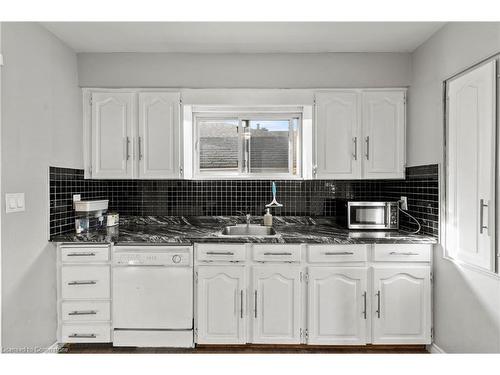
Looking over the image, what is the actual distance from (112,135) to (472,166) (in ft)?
8.67

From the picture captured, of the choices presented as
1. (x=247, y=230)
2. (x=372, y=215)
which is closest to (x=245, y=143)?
(x=247, y=230)

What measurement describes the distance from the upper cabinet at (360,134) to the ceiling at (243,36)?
388mm

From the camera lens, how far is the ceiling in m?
2.26

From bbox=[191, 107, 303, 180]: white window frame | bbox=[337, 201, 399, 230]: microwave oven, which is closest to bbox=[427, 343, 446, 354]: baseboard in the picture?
bbox=[337, 201, 399, 230]: microwave oven

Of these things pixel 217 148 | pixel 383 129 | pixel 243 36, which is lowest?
pixel 217 148

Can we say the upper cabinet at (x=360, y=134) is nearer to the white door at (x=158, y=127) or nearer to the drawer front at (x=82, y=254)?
the white door at (x=158, y=127)

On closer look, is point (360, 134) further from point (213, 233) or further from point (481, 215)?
point (213, 233)

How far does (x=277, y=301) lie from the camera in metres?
2.39

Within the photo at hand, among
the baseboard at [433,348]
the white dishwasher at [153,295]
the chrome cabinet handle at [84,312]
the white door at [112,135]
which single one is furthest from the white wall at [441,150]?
the chrome cabinet handle at [84,312]

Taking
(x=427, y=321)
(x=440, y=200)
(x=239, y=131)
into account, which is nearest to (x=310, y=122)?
(x=239, y=131)

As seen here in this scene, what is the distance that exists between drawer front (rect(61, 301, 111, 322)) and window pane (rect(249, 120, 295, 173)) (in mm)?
1695

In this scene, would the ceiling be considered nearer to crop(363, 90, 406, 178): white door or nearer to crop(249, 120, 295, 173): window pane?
crop(363, 90, 406, 178): white door
